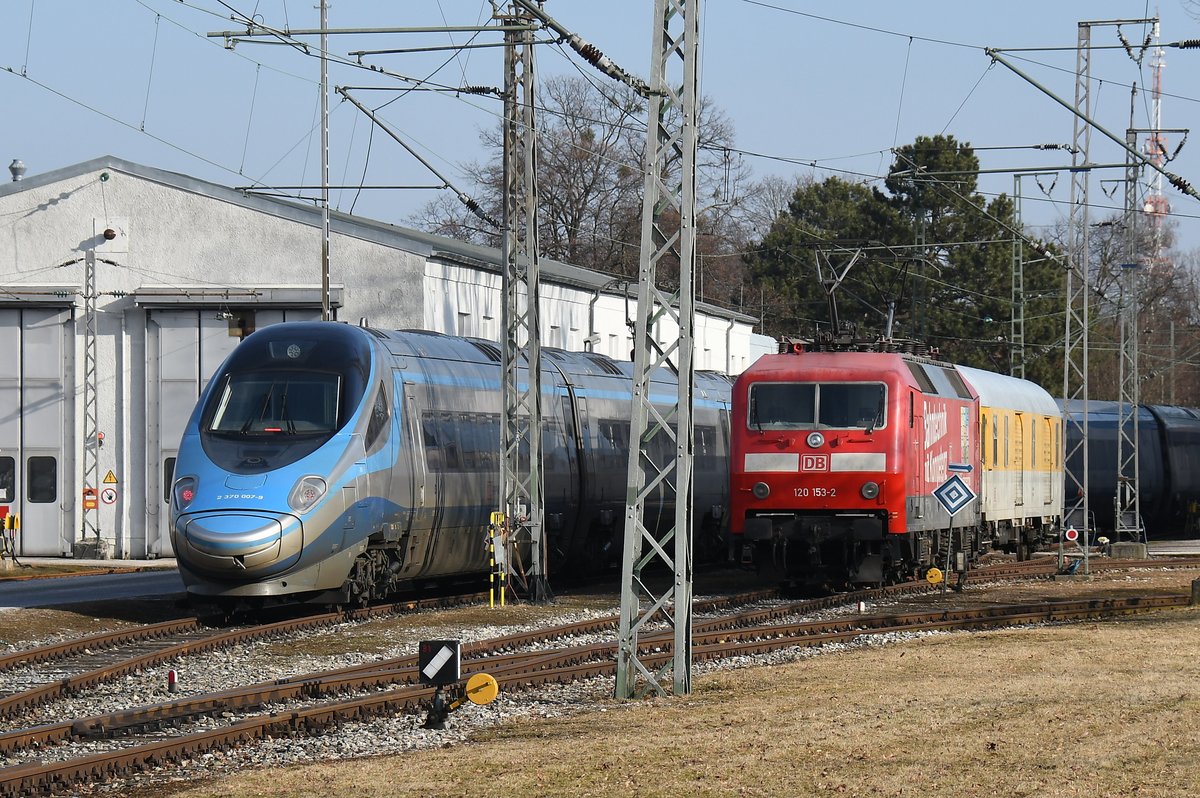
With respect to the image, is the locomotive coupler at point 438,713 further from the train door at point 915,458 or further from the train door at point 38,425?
the train door at point 38,425

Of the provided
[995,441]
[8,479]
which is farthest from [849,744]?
[8,479]

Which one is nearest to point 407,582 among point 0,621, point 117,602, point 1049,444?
point 117,602

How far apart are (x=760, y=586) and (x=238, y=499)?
11099mm

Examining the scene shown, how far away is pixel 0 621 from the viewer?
69.8 ft

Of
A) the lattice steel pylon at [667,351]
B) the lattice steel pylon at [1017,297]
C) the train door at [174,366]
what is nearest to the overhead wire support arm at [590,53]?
the lattice steel pylon at [667,351]

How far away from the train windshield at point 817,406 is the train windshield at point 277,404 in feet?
20.7

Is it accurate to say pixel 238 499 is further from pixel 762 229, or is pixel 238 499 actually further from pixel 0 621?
pixel 762 229

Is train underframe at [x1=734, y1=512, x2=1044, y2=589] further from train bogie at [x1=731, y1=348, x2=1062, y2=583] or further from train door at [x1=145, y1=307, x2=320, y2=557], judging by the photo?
train door at [x1=145, y1=307, x2=320, y2=557]

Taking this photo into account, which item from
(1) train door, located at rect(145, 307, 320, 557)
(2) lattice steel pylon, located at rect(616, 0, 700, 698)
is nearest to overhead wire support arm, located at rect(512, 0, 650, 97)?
(2) lattice steel pylon, located at rect(616, 0, 700, 698)

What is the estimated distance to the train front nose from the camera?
19359mm

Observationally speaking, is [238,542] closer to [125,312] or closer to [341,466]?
[341,466]

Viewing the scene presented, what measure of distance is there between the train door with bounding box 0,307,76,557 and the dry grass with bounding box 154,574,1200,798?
27.1 metres

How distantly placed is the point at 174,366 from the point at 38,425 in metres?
3.62

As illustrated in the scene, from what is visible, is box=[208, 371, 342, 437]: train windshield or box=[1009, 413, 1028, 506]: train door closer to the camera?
box=[208, 371, 342, 437]: train windshield
